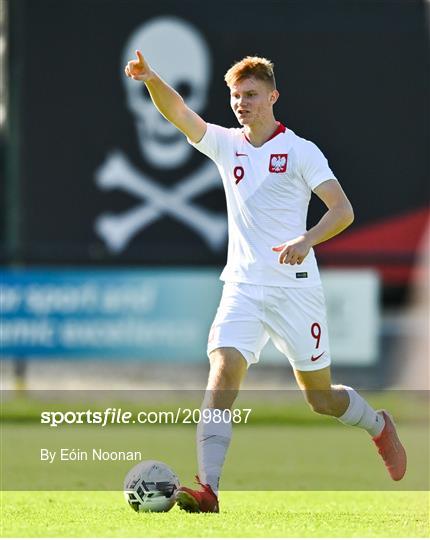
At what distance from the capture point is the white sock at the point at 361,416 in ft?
24.9

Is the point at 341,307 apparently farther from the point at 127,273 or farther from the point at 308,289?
the point at 308,289

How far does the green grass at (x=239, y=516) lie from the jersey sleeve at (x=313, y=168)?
66.4 inches

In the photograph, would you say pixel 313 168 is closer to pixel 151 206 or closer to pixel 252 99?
pixel 252 99

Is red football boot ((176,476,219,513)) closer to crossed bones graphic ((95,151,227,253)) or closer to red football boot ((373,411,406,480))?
red football boot ((373,411,406,480))

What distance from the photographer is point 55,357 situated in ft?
44.9

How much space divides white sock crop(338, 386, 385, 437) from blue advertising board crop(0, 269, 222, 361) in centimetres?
583

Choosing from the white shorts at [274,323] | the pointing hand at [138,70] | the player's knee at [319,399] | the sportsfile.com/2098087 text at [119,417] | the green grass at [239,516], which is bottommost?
the sportsfile.com/2098087 text at [119,417]

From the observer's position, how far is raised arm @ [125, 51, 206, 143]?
702 cm

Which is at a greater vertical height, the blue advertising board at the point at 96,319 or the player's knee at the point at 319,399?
the player's knee at the point at 319,399

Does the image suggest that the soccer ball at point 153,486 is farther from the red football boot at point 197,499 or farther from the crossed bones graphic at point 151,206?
the crossed bones graphic at point 151,206

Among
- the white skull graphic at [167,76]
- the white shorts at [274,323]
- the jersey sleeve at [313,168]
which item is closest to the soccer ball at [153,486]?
the white shorts at [274,323]

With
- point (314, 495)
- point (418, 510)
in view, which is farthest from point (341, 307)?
point (418, 510)

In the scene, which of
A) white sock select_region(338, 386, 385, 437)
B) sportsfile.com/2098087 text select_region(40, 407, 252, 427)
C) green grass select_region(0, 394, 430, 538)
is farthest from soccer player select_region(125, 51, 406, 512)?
sportsfile.com/2098087 text select_region(40, 407, 252, 427)

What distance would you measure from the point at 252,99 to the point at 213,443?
68.1 inches
